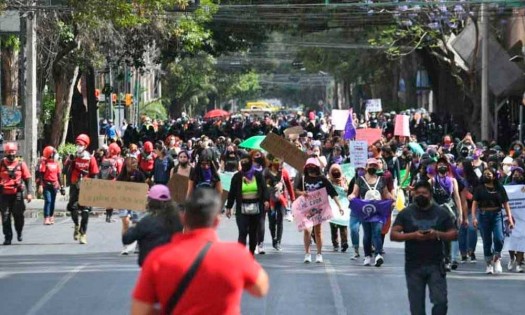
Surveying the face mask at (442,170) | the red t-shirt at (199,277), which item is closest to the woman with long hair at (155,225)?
the red t-shirt at (199,277)

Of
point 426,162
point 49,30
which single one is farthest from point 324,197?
point 49,30

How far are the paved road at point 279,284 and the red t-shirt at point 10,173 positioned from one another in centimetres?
90

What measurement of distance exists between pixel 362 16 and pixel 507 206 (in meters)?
29.0

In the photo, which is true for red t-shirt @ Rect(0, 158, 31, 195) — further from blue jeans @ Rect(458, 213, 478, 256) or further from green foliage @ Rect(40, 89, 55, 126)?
green foliage @ Rect(40, 89, 55, 126)

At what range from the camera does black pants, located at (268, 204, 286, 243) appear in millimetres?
19734

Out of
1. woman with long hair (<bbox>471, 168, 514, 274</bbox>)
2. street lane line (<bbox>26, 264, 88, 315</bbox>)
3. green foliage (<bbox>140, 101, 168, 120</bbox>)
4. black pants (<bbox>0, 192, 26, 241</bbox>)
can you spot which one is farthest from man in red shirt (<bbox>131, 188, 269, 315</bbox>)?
green foliage (<bbox>140, 101, 168, 120</bbox>)

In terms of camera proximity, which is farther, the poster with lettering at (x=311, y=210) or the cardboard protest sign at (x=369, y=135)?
the cardboard protest sign at (x=369, y=135)

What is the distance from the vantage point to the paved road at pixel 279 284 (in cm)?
1344

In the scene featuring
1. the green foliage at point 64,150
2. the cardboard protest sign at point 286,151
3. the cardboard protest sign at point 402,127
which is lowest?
the cardboard protest sign at point 286,151

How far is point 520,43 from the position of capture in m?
44.2

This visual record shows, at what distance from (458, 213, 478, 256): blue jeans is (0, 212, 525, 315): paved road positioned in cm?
28

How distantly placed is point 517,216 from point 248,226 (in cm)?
357

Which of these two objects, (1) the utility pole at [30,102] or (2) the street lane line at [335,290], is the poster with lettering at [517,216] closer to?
(2) the street lane line at [335,290]

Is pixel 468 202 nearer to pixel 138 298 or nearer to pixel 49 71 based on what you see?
pixel 138 298
